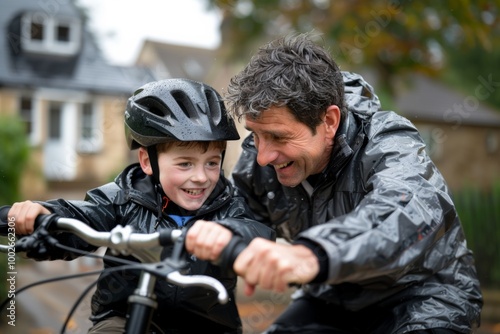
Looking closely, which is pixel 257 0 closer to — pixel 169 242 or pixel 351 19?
pixel 351 19

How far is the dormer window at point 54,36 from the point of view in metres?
25.2

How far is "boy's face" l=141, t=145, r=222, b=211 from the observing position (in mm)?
2688

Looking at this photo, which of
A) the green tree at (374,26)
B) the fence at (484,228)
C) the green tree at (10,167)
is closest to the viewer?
the green tree at (10,167)

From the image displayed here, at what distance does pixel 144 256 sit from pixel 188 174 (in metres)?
0.66

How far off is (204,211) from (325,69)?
84cm

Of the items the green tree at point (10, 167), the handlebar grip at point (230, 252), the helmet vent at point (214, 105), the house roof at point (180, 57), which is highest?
the helmet vent at point (214, 105)

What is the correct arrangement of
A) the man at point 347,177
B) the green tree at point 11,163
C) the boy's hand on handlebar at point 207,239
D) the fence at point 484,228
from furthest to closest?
the fence at point 484,228
the green tree at point 11,163
the man at point 347,177
the boy's hand on handlebar at point 207,239

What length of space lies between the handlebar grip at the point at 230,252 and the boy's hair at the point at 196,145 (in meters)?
0.92

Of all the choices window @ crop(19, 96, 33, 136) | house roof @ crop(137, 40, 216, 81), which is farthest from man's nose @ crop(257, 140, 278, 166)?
house roof @ crop(137, 40, 216, 81)

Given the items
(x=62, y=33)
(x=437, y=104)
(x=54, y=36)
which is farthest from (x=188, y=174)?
(x=437, y=104)

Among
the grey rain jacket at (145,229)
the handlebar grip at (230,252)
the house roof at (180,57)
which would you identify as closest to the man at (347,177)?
the grey rain jacket at (145,229)

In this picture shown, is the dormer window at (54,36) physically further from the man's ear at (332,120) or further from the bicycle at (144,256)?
the bicycle at (144,256)

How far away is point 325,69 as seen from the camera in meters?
2.74

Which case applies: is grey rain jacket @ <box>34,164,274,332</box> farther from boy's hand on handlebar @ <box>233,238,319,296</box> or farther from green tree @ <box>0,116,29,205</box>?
green tree @ <box>0,116,29,205</box>
